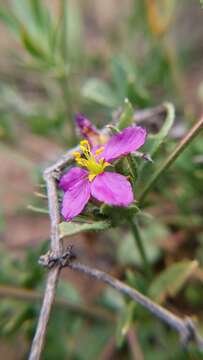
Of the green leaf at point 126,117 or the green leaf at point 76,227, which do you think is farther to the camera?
the green leaf at point 126,117

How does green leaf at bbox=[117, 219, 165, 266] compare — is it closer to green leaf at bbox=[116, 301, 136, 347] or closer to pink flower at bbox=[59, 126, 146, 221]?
green leaf at bbox=[116, 301, 136, 347]

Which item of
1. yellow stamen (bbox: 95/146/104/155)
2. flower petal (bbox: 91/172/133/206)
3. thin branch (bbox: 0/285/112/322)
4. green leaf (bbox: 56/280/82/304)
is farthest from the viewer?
green leaf (bbox: 56/280/82/304)

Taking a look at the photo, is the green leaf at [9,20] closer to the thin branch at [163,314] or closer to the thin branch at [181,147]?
the thin branch at [181,147]

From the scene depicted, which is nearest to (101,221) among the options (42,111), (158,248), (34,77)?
(158,248)

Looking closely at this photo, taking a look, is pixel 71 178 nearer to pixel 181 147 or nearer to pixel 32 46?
pixel 181 147

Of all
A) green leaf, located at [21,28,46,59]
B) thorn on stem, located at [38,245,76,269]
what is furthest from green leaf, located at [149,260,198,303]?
green leaf, located at [21,28,46,59]

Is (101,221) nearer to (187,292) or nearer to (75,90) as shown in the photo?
(187,292)

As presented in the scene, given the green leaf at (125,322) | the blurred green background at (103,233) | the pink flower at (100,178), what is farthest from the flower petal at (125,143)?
the green leaf at (125,322)
